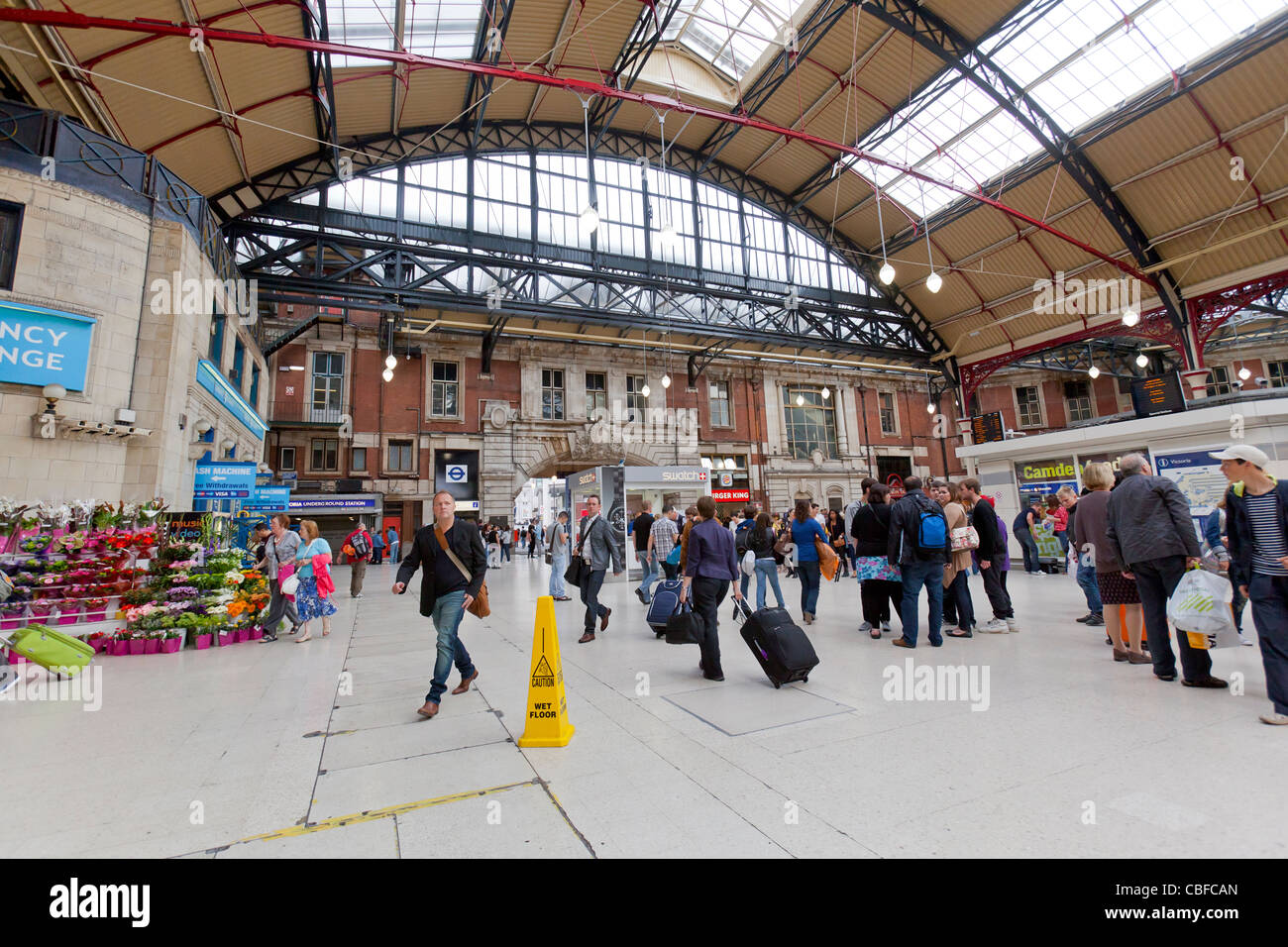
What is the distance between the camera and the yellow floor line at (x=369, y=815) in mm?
2363

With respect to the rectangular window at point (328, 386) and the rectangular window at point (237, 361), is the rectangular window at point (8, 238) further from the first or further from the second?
the rectangular window at point (328, 386)

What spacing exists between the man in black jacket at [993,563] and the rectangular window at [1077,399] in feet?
103

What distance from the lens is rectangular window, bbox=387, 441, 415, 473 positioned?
22.3 metres


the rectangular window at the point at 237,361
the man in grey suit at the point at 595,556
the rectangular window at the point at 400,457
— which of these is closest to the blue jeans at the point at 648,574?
the man in grey suit at the point at 595,556

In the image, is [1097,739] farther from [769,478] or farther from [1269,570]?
[769,478]

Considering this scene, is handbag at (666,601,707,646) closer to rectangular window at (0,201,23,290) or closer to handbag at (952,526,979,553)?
handbag at (952,526,979,553)

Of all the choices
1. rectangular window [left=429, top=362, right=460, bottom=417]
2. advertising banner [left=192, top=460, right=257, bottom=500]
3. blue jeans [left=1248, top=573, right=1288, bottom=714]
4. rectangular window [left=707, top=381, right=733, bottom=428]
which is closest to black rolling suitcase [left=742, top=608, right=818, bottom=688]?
blue jeans [left=1248, top=573, right=1288, bottom=714]

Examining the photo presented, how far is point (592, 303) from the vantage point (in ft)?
64.3

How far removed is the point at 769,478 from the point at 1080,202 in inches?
619

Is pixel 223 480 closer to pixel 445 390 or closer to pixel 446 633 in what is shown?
pixel 446 633

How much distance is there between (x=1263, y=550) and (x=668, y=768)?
387 cm

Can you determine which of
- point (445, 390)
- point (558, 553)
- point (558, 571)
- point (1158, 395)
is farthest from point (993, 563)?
point (445, 390)

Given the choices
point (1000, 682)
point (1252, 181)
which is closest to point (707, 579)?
point (1000, 682)

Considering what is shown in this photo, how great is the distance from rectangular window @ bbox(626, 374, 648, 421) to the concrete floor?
70.9 feet
